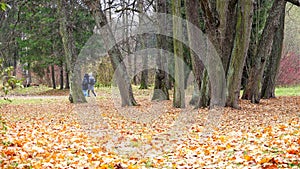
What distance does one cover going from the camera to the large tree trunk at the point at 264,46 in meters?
15.1

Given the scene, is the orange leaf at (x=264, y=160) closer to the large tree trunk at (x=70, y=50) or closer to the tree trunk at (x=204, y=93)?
the tree trunk at (x=204, y=93)

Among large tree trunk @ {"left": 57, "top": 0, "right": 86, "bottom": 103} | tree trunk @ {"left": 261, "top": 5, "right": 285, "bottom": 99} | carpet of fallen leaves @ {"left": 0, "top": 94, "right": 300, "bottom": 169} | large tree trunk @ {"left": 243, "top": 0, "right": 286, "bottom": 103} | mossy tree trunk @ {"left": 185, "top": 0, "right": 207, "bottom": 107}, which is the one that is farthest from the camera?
tree trunk @ {"left": 261, "top": 5, "right": 285, "bottom": 99}

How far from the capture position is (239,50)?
12961 mm

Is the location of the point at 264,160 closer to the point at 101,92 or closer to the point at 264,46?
the point at 264,46

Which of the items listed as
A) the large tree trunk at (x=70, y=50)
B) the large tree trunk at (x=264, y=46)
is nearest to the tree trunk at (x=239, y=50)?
the large tree trunk at (x=264, y=46)

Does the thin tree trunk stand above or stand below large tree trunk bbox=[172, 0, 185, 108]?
below

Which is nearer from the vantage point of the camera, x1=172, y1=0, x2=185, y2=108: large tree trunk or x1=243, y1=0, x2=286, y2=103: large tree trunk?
x1=172, y1=0, x2=185, y2=108: large tree trunk

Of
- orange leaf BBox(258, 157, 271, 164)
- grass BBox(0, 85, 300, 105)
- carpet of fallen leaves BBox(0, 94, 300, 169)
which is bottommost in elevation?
carpet of fallen leaves BBox(0, 94, 300, 169)

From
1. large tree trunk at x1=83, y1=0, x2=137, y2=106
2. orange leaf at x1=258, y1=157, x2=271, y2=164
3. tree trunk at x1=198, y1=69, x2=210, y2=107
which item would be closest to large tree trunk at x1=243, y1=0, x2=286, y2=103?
tree trunk at x1=198, y1=69, x2=210, y2=107

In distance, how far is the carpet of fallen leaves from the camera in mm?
5551

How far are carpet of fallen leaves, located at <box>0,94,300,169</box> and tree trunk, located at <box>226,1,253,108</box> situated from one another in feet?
6.22

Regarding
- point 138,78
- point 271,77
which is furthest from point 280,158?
point 138,78

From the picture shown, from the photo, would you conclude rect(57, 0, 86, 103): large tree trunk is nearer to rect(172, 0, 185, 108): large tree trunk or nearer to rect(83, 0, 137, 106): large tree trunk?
rect(83, 0, 137, 106): large tree trunk

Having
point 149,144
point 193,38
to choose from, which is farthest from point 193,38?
point 149,144
